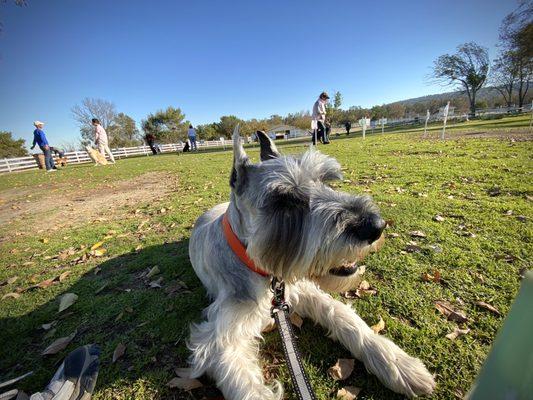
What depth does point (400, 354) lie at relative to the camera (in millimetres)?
2324

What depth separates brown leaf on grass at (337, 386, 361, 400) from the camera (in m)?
2.14

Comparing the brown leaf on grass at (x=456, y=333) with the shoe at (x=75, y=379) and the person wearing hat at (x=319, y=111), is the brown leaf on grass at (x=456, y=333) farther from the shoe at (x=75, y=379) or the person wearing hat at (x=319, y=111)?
the person wearing hat at (x=319, y=111)

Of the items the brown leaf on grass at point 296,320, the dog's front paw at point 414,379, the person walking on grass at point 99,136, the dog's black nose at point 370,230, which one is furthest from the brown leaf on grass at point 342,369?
the person walking on grass at point 99,136

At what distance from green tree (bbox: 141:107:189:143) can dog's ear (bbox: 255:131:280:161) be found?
95.8 meters

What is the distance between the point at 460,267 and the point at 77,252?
22.7 ft

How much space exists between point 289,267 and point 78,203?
10808mm

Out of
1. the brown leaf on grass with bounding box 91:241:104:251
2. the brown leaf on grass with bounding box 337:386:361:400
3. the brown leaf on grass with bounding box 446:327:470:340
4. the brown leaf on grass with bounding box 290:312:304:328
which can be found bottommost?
the brown leaf on grass with bounding box 91:241:104:251

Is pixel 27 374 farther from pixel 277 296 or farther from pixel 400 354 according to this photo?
pixel 400 354

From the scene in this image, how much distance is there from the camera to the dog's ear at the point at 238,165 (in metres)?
2.56

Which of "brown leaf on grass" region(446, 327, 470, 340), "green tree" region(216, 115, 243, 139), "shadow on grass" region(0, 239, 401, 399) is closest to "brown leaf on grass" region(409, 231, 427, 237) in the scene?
"brown leaf on grass" region(446, 327, 470, 340)

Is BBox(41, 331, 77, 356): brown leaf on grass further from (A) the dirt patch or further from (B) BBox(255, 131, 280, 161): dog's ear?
(A) the dirt patch

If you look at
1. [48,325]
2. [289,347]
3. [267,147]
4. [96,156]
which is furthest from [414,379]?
[96,156]

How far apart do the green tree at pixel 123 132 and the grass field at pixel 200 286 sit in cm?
8352

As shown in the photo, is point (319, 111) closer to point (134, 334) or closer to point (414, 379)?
point (134, 334)
